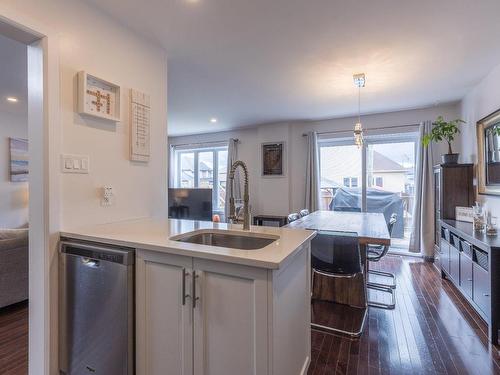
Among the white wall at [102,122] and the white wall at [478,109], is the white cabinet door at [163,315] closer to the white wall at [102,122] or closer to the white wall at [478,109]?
the white wall at [102,122]

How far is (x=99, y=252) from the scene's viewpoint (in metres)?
1.46

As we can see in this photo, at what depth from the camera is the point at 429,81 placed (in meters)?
3.25

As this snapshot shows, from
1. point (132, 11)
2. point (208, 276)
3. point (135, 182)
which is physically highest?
point (132, 11)

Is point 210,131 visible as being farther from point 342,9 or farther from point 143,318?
point 143,318

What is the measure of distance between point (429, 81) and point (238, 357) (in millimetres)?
3667

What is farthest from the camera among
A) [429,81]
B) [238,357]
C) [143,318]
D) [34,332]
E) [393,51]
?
[429,81]

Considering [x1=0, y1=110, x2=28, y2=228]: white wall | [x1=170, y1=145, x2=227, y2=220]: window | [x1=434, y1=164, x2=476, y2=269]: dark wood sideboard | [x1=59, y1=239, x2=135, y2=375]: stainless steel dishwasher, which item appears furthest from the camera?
[x1=170, y1=145, x2=227, y2=220]: window

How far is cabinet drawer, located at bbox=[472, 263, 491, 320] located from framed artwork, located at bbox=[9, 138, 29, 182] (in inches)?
243

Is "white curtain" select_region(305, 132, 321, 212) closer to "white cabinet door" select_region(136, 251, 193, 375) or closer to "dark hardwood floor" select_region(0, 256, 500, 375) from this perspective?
"dark hardwood floor" select_region(0, 256, 500, 375)

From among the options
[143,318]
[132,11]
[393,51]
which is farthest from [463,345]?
[132,11]

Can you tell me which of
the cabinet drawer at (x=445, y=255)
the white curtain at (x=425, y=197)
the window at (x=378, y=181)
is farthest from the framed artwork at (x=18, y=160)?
the white curtain at (x=425, y=197)

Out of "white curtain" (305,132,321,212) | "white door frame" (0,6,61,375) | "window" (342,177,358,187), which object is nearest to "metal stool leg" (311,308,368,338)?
"white door frame" (0,6,61,375)

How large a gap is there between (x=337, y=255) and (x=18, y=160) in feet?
17.6

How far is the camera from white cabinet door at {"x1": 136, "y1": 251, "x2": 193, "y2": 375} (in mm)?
1241
